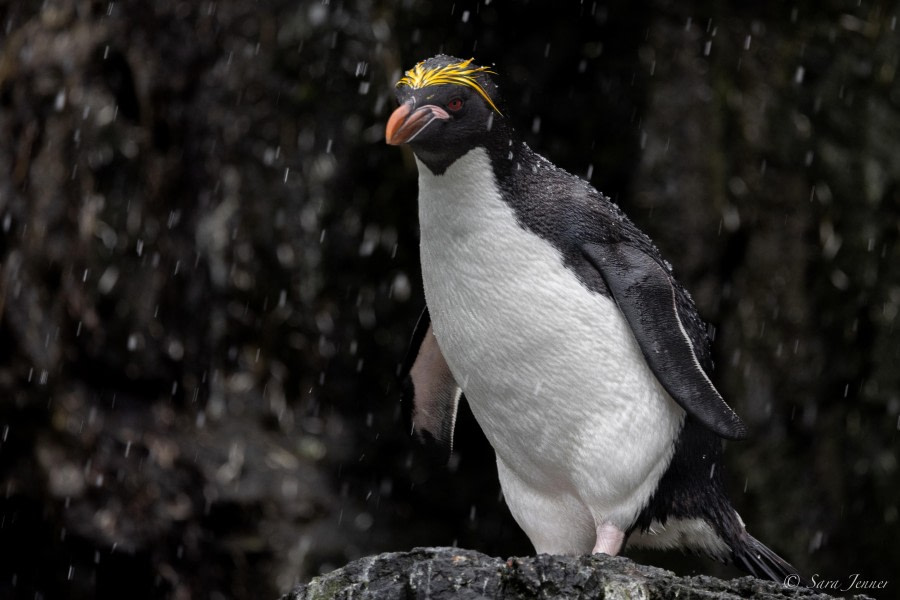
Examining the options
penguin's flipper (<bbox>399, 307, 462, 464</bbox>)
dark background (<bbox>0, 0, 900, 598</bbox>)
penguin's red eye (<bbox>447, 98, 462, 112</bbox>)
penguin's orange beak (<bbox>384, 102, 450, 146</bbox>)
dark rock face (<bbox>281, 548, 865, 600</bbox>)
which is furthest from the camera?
dark background (<bbox>0, 0, 900, 598</bbox>)

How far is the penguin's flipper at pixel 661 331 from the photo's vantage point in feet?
6.84

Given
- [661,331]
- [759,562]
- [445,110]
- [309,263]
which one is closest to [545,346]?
[661,331]

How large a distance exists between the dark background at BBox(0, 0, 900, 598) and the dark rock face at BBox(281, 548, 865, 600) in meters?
2.21

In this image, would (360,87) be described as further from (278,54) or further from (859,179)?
(859,179)

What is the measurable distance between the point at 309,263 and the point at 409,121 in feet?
7.14

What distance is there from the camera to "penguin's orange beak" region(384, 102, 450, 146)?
196 cm

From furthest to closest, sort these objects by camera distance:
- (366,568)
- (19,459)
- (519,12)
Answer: (519,12)
(19,459)
(366,568)

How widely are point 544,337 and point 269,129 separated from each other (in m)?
2.26

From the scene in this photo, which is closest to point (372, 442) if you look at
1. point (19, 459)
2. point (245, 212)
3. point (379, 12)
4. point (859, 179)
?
point (245, 212)

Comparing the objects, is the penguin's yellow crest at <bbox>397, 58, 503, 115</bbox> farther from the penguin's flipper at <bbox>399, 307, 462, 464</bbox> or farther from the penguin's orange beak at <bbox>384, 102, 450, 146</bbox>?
the penguin's flipper at <bbox>399, 307, 462, 464</bbox>

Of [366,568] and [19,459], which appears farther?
[19,459]

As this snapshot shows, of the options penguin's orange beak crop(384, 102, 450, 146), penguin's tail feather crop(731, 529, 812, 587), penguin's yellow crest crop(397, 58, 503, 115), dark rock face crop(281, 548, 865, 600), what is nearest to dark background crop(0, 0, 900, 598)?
penguin's tail feather crop(731, 529, 812, 587)

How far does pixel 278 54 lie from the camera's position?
410cm

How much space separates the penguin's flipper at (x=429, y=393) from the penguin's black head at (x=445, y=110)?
1.96ft
